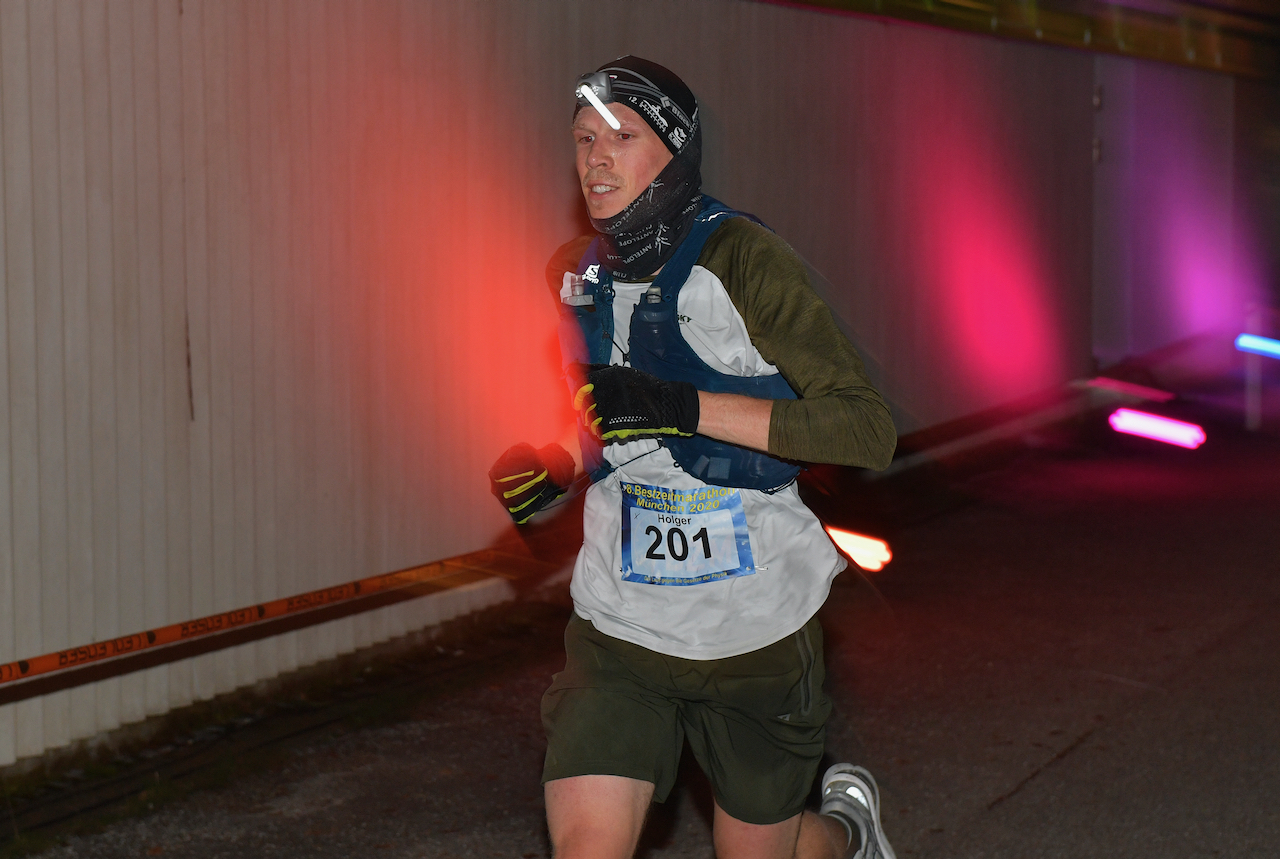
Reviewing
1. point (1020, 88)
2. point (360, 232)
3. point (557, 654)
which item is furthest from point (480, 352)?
point (1020, 88)

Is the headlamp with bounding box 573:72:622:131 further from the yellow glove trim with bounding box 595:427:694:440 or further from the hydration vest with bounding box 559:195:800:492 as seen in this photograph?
the yellow glove trim with bounding box 595:427:694:440

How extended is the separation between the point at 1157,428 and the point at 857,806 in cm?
882

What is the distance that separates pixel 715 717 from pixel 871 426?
30.4 inches

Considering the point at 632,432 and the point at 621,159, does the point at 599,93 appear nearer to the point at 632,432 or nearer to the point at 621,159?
the point at 621,159

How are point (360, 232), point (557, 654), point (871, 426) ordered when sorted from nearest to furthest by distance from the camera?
point (871, 426) → point (360, 232) → point (557, 654)

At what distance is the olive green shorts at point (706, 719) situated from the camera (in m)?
3.14

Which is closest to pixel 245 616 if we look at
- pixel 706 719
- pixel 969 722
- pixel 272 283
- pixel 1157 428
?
pixel 272 283

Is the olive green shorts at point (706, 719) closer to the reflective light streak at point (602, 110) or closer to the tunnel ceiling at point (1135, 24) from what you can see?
the reflective light streak at point (602, 110)

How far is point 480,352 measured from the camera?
677 cm

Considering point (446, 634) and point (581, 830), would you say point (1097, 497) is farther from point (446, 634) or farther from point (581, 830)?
point (581, 830)

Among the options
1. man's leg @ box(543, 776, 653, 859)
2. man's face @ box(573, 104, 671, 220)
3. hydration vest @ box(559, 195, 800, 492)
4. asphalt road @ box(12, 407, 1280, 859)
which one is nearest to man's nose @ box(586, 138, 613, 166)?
man's face @ box(573, 104, 671, 220)

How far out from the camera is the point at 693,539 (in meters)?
3.16

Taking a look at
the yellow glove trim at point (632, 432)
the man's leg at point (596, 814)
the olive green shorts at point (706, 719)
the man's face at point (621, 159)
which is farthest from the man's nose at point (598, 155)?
the man's leg at point (596, 814)

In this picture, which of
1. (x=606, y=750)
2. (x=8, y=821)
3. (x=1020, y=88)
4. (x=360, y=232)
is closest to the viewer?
(x=606, y=750)
